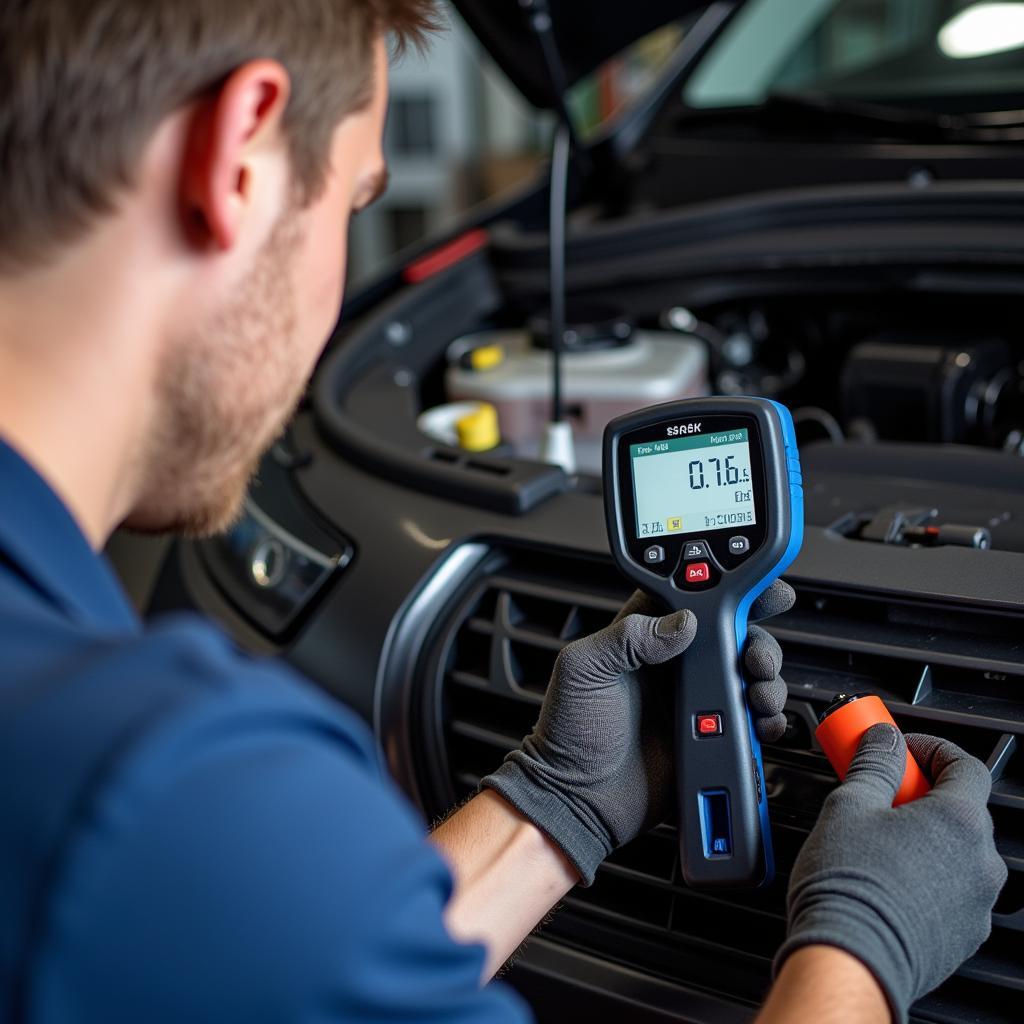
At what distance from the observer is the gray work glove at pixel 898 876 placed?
0.69 meters

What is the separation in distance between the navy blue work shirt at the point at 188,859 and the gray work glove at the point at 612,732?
36cm

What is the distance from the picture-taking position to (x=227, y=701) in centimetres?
47

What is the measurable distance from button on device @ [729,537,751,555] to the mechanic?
0.13 feet

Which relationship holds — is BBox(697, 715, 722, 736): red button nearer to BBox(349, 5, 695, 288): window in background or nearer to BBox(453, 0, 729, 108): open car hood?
BBox(453, 0, 729, 108): open car hood

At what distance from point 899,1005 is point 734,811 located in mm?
177

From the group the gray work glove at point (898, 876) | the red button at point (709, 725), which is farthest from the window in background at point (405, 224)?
the gray work glove at point (898, 876)

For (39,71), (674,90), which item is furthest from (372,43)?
(674,90)

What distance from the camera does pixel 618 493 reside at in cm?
90

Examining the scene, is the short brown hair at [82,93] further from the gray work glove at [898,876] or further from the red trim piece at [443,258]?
the red trim piece at [443,258]

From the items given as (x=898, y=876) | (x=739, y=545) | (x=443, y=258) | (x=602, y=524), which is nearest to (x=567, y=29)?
(x=443, y=258)

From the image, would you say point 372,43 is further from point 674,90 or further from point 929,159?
point 674,90

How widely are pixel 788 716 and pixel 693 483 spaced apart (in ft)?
0.57

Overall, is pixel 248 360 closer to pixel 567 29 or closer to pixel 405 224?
pixel 567 29

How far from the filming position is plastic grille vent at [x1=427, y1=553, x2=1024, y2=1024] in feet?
2.70
